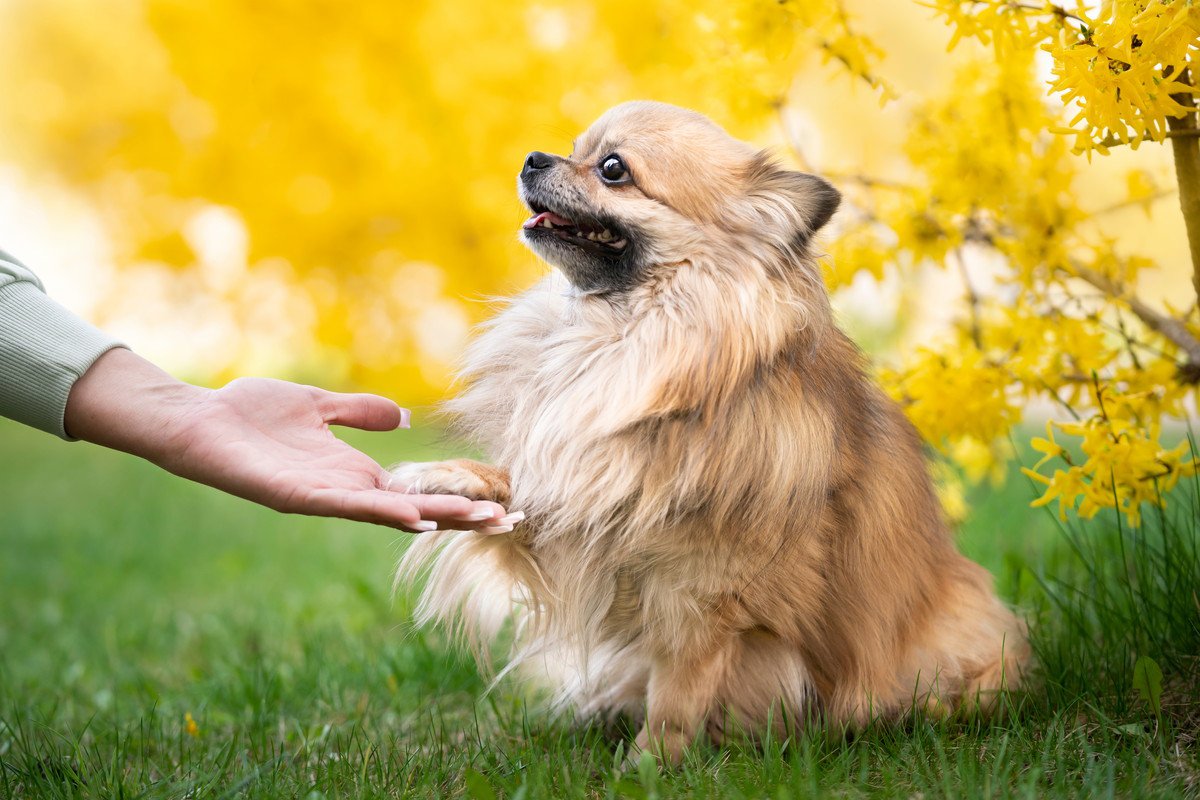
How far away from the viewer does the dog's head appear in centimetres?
247

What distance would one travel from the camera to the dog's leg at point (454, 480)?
2098mm

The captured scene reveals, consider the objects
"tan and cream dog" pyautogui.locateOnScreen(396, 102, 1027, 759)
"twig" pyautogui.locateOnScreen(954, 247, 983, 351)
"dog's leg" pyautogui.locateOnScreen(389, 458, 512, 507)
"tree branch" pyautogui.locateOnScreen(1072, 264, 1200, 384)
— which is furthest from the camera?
"twig" pyautogui.locateOnScreen(954, 247, 983, 351)

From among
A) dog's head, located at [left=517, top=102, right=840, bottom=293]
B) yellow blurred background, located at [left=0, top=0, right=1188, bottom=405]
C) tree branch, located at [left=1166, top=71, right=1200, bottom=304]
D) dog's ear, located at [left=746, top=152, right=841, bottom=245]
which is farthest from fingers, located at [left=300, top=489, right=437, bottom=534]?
yellow blurred background, located at [left=0, top=0, right=1188, bottom=405]

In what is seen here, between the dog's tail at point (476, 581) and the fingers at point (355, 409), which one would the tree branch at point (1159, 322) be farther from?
the fingers at point (355, 409)

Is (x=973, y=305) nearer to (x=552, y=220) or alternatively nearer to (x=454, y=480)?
(x=552, y=220)

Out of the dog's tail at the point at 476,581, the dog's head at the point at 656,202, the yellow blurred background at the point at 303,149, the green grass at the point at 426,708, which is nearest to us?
the green grass at the point at 426,708

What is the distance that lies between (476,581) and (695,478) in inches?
27.8

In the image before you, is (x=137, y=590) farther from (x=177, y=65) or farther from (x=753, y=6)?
(x=177, y=65)

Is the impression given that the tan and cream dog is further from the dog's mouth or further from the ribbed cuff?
the ribbed cuff

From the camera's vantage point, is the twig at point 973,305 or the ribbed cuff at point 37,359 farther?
the twig at point 973,305

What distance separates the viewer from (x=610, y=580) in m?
2.27

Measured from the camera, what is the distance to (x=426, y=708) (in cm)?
279

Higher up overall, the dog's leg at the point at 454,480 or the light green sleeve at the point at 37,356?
the light green sleeve at the point at 37,356

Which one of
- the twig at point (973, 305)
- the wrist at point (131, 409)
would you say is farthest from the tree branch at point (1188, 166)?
the wrist at point (131, 409)
